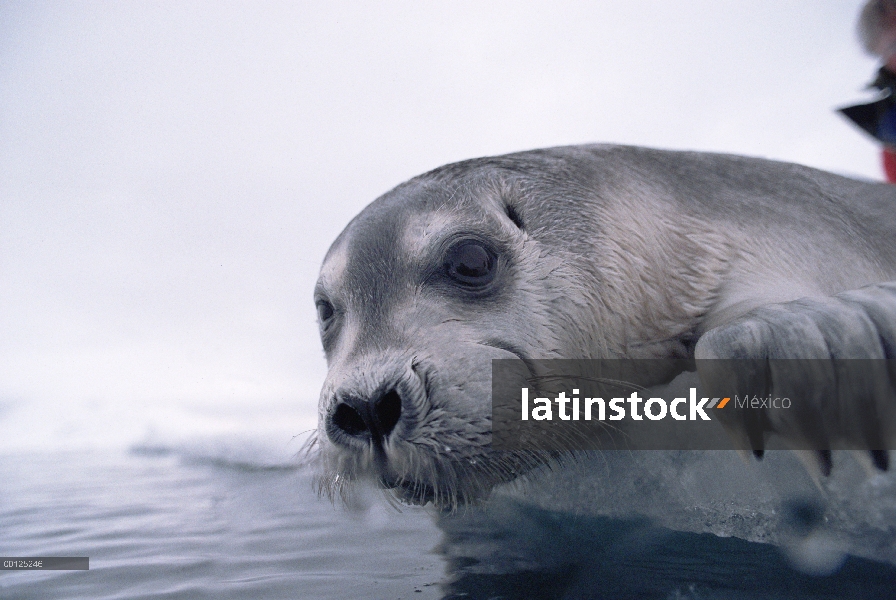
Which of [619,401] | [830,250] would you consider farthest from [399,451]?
[830,250]

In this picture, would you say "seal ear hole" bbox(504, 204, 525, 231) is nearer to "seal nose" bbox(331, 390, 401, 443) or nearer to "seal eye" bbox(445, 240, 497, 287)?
"seal eye" bbox(445, 240, 497, 287)

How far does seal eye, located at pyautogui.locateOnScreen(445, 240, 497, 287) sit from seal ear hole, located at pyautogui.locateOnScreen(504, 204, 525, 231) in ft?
0.94

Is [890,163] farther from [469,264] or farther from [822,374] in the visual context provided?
[469,264]

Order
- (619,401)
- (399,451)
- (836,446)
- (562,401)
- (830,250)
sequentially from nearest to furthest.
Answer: (836,446), (399,451), (562,401), (619,401), (830,250)

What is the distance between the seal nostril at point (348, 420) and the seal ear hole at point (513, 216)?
114cm

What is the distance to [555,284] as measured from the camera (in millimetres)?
2562

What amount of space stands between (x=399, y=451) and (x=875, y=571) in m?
Answer: 1.63

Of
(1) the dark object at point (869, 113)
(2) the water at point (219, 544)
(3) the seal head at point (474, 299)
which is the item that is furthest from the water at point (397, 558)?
(1) the dark object at point (869, 113)

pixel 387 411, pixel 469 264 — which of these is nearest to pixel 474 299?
pixel 469 264

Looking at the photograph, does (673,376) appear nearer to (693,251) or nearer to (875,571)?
(693,251)

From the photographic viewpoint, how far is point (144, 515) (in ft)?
15.0

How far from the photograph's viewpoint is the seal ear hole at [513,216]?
2745 mm

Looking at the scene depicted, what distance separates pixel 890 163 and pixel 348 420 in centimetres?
395

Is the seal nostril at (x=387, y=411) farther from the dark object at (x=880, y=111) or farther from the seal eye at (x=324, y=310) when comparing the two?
the dark object at (x=880, y=111)
